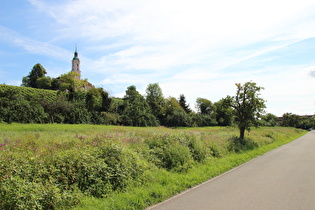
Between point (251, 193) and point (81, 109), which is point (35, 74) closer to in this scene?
point (81, 109)

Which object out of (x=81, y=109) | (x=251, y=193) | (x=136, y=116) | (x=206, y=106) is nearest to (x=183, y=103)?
(x=206, y=106)

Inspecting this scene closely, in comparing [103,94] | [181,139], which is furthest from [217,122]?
[181,139]

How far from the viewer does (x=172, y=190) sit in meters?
6.55

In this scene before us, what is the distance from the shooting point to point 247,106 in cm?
1927

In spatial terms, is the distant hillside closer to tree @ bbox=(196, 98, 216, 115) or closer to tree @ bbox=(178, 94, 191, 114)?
tree @ bbox=(178, 94, 191, 114)

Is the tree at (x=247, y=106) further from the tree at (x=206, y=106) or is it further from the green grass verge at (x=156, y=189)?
the tree at (x=206, y=106)

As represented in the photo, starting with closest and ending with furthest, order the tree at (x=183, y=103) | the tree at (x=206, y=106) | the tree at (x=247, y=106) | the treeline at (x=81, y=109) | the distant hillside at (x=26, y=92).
→ the tree at (x=247, y=106) → the treeline at (x=81, y=109) → the distant hillside at (x=26, y=92) → the tree at (x=183, y=103) → the tree at (x=206, y=106)

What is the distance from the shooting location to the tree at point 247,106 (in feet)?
61.7

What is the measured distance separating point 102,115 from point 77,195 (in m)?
32.6

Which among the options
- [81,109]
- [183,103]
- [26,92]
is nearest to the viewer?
[26,92]

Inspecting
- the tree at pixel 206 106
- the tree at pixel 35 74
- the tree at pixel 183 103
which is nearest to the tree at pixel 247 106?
the tree at pixel 183 103

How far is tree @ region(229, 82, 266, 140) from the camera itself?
740 inches

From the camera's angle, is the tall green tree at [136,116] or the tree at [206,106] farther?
the tree at [206,106]

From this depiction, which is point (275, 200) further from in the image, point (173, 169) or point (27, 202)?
point (27, 202)
